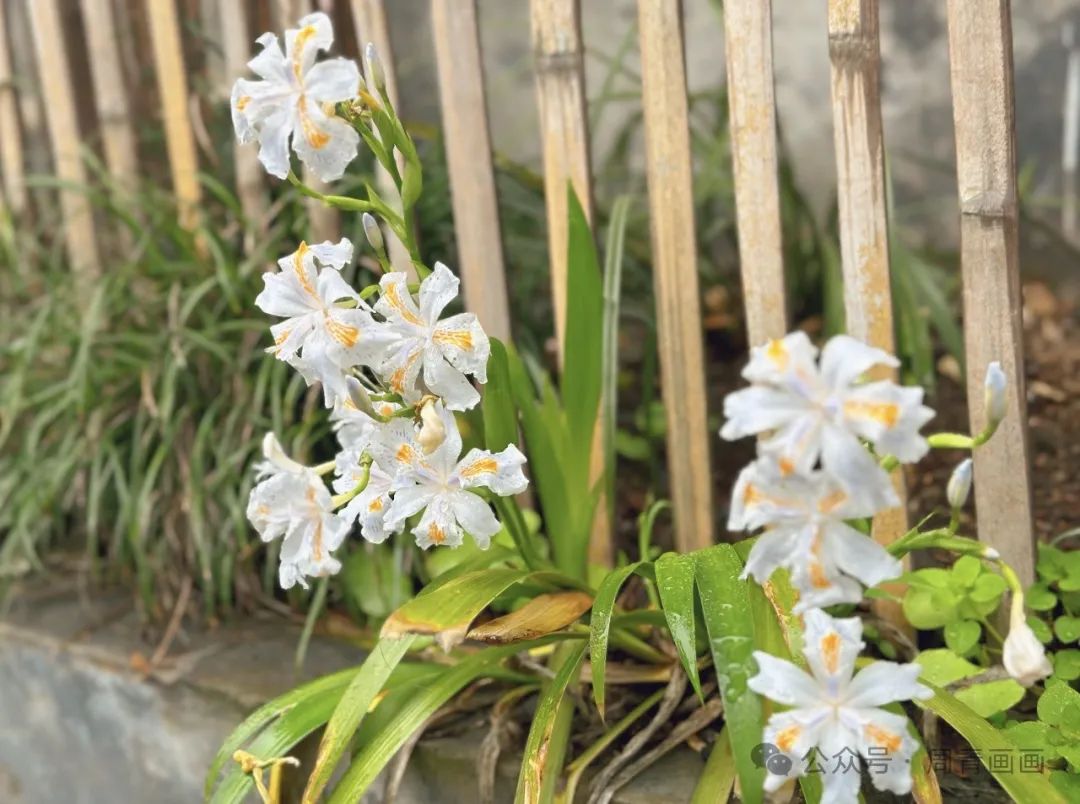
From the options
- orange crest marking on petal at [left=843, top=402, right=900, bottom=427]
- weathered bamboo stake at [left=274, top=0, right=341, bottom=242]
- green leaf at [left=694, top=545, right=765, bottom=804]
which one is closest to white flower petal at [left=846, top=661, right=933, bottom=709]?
green leaf at [left=694, top=545, right=765, bottom=804]

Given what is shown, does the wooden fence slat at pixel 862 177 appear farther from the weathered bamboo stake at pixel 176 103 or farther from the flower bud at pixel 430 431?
the weathered bamboo stake at pixel 176 103

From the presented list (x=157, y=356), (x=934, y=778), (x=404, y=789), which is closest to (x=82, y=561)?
(x=157, y=356)

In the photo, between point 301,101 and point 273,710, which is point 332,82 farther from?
point 273,710

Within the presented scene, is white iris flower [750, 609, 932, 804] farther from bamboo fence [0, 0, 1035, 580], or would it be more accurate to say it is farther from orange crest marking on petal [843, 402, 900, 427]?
bamboo fence [0, 0, 1035, 580]

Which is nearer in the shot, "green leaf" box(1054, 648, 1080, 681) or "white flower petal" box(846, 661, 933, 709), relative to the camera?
"white flower petal" box(846, 661, 933, 709)

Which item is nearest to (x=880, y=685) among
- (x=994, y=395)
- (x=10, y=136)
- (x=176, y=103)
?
(x=994, y=395)

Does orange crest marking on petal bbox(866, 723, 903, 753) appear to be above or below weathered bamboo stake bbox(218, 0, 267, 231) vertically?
below

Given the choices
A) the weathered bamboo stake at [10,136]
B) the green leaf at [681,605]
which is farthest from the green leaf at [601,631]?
the weathered bamboo stake at [10,136]
